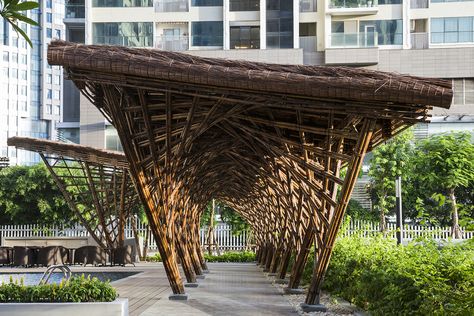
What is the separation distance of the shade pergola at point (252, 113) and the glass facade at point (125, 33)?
76.9 feet

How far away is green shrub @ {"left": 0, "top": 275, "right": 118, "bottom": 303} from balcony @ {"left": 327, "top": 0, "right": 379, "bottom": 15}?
99.9ft

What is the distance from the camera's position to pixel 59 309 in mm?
8820

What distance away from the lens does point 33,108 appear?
120875mm

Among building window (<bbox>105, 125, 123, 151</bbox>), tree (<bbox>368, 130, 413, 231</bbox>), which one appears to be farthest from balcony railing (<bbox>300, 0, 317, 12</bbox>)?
building window (<bbox>105, 125, 123, 151</bbox>)

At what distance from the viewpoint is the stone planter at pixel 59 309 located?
8.78 metres

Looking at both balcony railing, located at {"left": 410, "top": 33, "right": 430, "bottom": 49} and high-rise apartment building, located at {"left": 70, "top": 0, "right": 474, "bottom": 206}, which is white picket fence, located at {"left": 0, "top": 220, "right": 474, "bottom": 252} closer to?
high-rise apartment building, located at {"left": 70, "top": 0, "right": 474, "bottom": 206}

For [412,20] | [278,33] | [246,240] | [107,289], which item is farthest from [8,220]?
[107,289]

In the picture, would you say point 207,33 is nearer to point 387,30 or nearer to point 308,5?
point 308,5

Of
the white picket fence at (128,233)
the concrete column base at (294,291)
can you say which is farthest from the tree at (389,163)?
the concrete column base at (294,291)

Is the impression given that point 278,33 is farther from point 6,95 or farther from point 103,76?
point 6,95

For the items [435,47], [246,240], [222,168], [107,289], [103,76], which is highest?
[435,47]

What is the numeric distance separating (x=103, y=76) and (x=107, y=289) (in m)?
3.31

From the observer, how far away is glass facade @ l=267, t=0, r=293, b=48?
3875 cm

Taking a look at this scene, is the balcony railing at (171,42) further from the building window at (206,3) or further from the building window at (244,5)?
the building window at (244,5)
